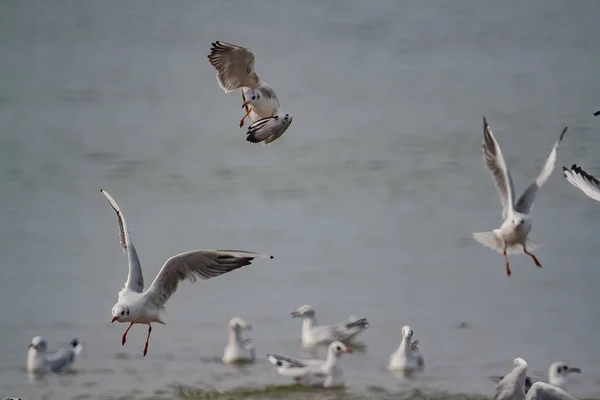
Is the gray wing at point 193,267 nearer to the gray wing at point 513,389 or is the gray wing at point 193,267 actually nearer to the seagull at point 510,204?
the gray wing at point 513,389

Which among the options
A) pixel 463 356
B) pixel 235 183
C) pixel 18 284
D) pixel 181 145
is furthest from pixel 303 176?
pixel 463 356

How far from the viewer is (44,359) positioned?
363 inches

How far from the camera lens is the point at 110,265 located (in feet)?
39.1

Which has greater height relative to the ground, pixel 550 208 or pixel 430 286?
pixel 550 208

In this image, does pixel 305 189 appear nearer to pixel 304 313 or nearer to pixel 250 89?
pixel 250 89

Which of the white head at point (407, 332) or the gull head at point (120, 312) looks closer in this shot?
the gull head at point (120, 312)

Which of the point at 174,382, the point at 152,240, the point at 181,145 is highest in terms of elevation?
the point at 181,145

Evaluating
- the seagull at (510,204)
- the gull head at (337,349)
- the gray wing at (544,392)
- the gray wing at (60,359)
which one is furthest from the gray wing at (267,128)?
the gray wing at (544,392)

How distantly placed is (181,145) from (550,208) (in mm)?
5125

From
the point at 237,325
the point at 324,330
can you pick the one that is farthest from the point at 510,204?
the point at 237,325

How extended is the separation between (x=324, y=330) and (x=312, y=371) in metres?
0.97

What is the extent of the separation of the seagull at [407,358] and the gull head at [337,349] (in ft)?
1.25

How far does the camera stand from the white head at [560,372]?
877 cm

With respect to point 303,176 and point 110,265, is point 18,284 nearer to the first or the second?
point 110,265
